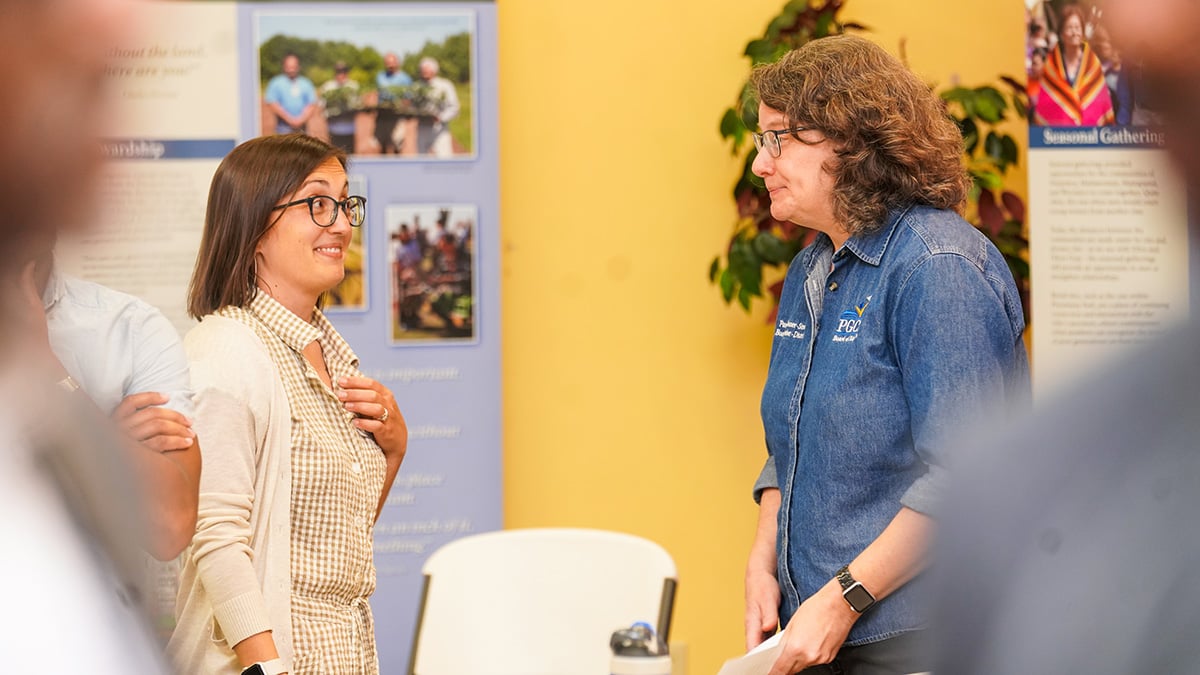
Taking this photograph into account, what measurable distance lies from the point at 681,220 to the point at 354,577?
2304 millimetres

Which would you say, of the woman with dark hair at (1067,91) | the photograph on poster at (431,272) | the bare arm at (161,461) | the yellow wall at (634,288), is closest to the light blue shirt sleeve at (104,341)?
the bare arm at (161,461)

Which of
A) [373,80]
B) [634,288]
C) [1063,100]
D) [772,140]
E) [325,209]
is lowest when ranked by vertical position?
[634,288]

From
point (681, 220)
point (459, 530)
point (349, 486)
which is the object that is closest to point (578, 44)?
point (681, 220)

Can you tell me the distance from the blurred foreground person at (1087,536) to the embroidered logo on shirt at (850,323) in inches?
49.8

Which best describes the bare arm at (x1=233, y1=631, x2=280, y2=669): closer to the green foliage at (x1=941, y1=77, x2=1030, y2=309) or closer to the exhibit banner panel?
the exhibit banner panel

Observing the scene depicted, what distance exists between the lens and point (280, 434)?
1865 mm

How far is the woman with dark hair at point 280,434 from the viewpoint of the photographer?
1.80m

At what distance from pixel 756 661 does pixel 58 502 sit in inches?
50.2

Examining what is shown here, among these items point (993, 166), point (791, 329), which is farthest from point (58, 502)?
point (993, 166)

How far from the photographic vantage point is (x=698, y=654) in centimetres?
400

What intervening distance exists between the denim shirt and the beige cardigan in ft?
2.73

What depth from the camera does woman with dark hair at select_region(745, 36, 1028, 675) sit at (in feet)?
5.60

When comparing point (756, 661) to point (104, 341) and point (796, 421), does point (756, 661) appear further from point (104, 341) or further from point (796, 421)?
point (104, 341)

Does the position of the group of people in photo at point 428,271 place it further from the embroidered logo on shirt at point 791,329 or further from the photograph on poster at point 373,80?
the embroidered logo on shirt at point 791,329
